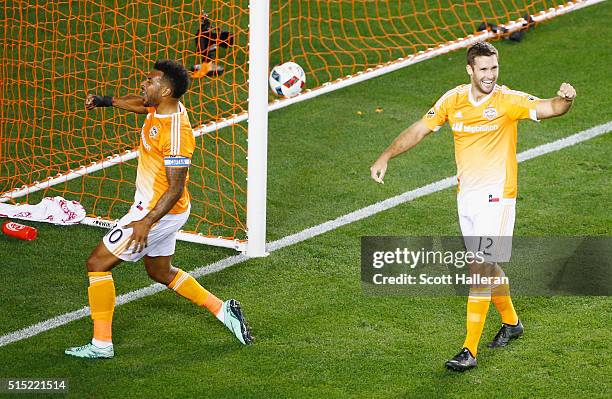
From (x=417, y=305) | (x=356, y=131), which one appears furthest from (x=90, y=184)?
(x=417, y=305)

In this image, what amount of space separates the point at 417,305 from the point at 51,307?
8.55 feet

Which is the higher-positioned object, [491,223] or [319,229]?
[491,223]

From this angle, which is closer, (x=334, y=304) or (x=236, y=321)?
(x=236, y=321)

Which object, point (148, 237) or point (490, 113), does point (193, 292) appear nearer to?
point (148, 237)

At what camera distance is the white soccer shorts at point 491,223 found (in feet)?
24.4

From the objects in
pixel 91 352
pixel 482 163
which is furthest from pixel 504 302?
pixel 91 352

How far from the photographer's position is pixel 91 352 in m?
7.64

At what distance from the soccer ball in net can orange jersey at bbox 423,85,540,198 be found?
4.05 m

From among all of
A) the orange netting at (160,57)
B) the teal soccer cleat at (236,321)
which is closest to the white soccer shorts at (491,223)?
the teal soccer cleat at (236,321)

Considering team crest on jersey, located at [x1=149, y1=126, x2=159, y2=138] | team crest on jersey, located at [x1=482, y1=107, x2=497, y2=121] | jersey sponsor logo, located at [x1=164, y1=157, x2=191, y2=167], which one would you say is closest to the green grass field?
jersey sponsor logo, located at [x1=164, y1=157, x2=191, y2=167]

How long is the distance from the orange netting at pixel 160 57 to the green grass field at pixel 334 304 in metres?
0.59

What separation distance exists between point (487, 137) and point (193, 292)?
222 centimetres

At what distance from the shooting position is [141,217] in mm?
7543
